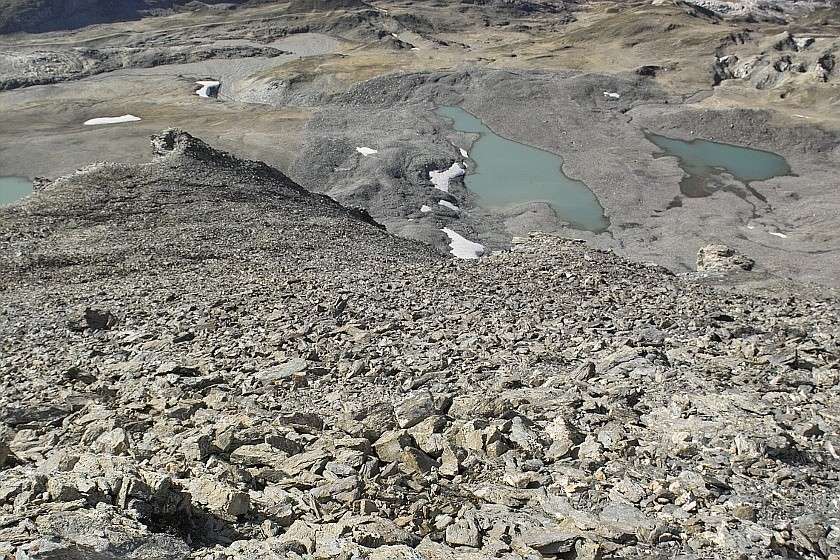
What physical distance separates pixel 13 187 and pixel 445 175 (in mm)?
34616

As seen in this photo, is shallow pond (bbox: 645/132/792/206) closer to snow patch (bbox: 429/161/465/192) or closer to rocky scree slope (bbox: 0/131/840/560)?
snow patch (bbox: 429/161/465/192)

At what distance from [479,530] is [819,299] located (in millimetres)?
15840

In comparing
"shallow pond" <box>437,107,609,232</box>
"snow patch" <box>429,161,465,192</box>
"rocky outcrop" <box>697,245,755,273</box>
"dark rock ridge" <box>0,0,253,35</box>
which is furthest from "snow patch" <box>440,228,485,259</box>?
"dark rock ridge" <box>0,0,253,35</box>

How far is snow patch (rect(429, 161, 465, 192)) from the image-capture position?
5612cm

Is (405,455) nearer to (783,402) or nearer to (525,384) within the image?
(525,384)

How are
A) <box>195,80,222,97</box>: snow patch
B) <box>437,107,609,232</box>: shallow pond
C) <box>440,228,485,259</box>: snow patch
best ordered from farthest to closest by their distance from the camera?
<box>195,80,222,97</box>: snow patch, <box>437,107,609,232</box>: shallow pond, <box>440,228,485,259</box>: snow patch

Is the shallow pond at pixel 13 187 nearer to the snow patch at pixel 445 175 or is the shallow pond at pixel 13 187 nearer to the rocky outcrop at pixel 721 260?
the snow patch at pixel 445 175

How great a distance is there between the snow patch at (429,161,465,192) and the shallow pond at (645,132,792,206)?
61.2 feet

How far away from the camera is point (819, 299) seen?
19.8 m

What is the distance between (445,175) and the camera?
5844 cm

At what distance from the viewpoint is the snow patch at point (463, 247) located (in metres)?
42.2

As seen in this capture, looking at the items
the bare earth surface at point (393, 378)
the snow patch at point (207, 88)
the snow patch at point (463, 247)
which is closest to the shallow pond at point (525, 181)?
the bare earth surface at point (393, 378)

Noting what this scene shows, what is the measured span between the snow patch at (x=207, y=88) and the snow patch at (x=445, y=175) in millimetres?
44866

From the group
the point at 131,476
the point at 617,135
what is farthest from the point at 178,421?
the point at 617,135
